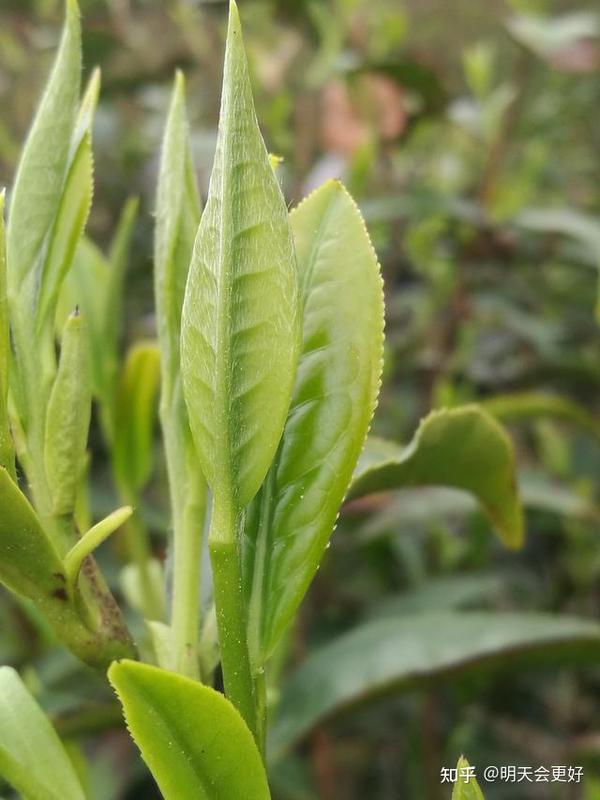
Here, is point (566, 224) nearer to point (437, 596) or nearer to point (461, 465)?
point (437, 596)

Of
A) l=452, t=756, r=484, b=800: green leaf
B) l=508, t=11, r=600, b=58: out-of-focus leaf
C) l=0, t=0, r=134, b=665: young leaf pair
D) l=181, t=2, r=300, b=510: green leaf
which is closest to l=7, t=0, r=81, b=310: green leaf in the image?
l=0, t=0, r=134, b=665: young leaf pair

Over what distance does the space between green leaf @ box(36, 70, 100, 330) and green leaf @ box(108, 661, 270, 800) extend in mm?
150

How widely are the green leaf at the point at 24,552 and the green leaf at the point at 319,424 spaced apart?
0.22 ft

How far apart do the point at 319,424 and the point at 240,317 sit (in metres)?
0.06

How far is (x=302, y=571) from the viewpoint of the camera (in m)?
0.30

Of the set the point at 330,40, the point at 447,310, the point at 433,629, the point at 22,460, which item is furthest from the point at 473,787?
the point at 330,40

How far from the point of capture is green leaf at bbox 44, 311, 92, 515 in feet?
1.05

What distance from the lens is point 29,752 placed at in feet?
0.96

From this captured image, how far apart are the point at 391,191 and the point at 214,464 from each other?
1087 millimetres

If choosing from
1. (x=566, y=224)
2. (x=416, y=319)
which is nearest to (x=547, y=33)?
(x=566, y=224)

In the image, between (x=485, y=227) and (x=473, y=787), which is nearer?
(x=473, y=787)

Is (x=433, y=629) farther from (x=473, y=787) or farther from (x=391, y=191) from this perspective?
(x=391, y=191)

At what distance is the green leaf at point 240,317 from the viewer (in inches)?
10.5

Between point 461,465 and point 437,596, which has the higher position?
point 461,465
